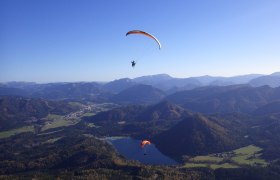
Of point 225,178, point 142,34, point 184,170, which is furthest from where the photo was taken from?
point 184,170

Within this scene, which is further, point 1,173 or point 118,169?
point 1,173

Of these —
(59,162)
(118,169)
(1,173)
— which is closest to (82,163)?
(59,162)

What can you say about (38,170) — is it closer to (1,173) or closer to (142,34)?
(1,173)

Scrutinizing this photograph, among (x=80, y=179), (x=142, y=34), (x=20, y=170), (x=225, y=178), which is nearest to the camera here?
(x=142, y=34)

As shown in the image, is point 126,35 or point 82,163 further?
point 82,163

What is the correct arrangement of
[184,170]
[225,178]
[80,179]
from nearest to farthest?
[80,179]
[225,178]
[184,170]

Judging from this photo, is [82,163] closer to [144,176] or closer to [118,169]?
[118,169]

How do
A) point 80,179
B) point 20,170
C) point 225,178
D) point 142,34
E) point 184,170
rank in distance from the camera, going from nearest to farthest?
point 142,34 < point 80,179 < point 225,178 < point 184,170 < point 20,170

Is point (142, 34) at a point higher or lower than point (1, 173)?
higher

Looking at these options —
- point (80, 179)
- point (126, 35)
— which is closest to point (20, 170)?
point (80, 179)
